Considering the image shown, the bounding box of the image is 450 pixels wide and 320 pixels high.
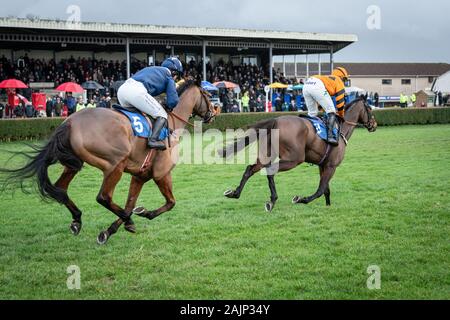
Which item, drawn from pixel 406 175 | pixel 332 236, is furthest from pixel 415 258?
pixel 406 175

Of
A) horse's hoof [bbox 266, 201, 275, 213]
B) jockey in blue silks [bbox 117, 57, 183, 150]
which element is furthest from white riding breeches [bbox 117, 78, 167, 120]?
horse's hoof [bbox 266, 201, 275, 213]

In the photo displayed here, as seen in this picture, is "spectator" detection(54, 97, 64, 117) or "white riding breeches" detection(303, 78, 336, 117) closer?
"white riding breeches" detection(303, 78, 336, 117)

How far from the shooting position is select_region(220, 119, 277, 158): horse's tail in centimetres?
896

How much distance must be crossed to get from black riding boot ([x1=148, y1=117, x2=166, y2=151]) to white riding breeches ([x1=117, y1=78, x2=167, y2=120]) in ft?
0.28

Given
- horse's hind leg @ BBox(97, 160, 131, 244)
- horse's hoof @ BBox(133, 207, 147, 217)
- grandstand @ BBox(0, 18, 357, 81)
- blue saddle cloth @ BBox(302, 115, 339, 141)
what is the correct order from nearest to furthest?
horse's hind leg @ BBox(97, 160, 131, 244)
horse's hoof @ BBox(133, 207, 147, 217)
blue saddle cloth @ BBox(302, 115, 339, 141)
grandstand @ BBox(0, 18, 357, 81)

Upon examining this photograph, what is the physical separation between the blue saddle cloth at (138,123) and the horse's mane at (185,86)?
1.02m

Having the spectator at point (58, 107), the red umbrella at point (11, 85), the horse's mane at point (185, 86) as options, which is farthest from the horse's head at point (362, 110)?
the red umbrella at point (11, 85)

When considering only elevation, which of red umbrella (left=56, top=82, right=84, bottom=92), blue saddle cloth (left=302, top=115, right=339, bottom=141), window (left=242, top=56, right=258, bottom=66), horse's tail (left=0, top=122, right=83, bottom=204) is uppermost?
window (left=242, top=56, right=258, bottom=66)

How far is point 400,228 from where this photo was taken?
23.6 feet

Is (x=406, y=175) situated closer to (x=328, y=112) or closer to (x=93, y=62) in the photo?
(x=328, y=112)

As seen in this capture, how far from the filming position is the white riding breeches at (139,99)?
7.04 meters

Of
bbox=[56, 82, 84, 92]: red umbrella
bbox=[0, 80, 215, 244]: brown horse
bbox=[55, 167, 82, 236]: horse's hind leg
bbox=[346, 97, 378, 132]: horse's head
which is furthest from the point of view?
bbox=[56, 82, 84, 92]: red umbrella

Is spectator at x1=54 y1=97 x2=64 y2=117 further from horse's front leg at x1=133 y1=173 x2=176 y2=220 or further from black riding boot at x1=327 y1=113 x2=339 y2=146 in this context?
horse's front leg at x1=133 y1=173 x2=176 y2=220
